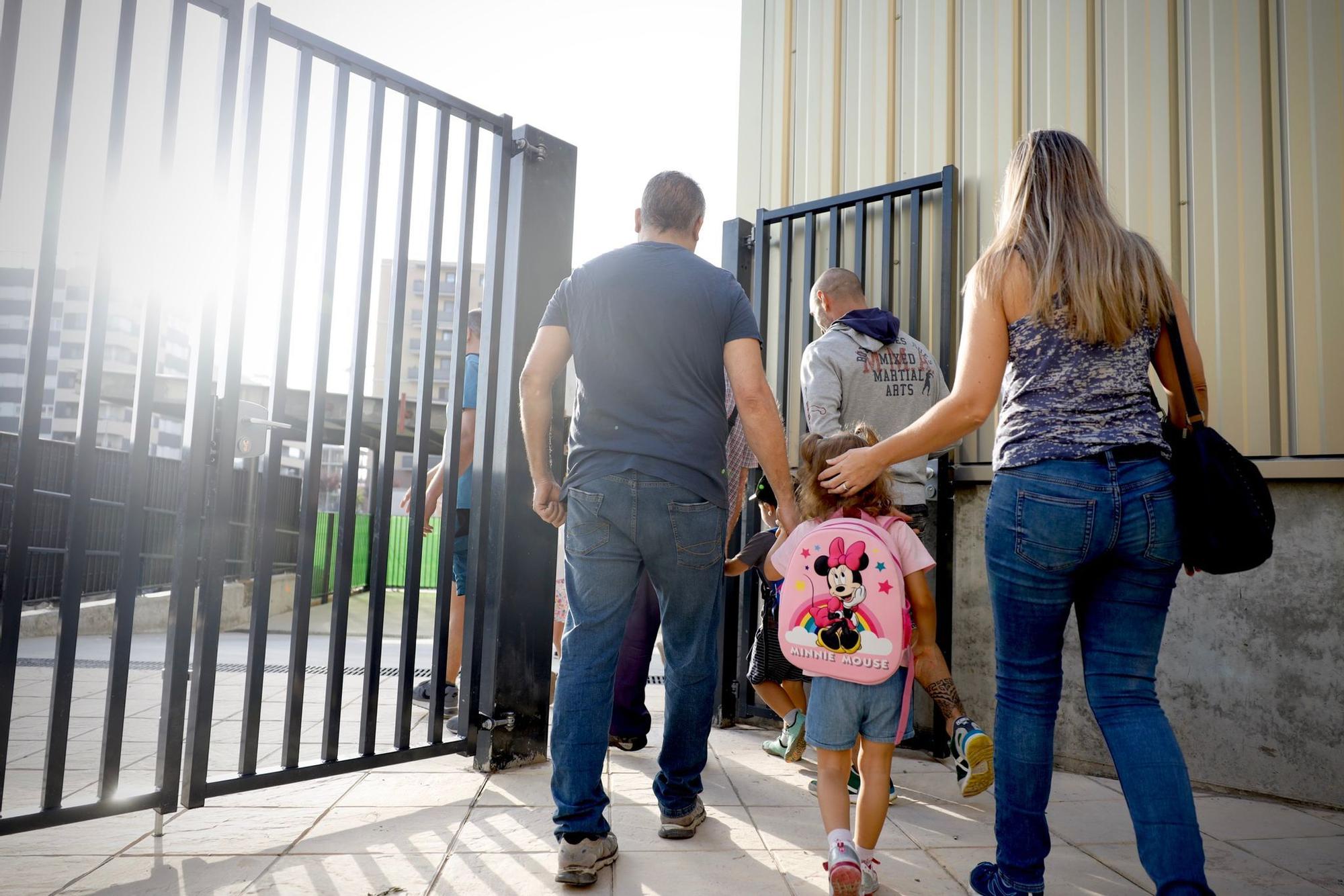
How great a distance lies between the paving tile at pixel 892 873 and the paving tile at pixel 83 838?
6.32 ft

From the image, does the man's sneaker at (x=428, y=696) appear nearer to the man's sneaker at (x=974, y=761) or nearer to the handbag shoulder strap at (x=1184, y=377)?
the man's sneaker at (x=974, y=761)

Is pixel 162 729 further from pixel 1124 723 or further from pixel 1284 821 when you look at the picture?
pixel 1284 821

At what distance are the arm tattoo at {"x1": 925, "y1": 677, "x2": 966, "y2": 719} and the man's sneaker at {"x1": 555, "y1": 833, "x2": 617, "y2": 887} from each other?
1.18 m

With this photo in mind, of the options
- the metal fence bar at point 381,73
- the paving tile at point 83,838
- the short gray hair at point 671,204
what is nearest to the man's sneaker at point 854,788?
the short gray hair at point 671,204

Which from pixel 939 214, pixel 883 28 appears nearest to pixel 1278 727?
pixel 939 214

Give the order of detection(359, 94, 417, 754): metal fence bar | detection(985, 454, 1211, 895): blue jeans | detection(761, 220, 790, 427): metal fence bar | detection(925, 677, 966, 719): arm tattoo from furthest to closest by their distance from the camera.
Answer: detection(761, 220, 790, 427): metal fence bar
detection(359, 94, 417, 754): metal fence bar
detection(925, 677, 966, 719): arm tattoo
detection(985, 454, 1211, 895): blue jeans

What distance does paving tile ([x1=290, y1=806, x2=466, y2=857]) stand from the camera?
8.25ft

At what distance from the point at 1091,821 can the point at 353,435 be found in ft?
9.47

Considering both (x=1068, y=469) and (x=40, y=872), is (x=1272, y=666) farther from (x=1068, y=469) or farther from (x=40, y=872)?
(x=40, y=872)

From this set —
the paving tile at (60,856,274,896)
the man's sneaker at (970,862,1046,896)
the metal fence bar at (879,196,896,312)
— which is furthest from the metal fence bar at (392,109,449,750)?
the metal fence bar at (879,196,896,312)

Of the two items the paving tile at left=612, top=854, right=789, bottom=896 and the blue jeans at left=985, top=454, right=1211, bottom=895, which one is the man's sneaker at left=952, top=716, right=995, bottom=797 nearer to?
the blue jeans at left=985, top=454, right=1211, bottom=895

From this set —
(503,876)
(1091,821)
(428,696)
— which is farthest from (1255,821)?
(428,696)

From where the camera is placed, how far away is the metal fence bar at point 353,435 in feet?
9.64

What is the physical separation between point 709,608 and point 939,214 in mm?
2609
